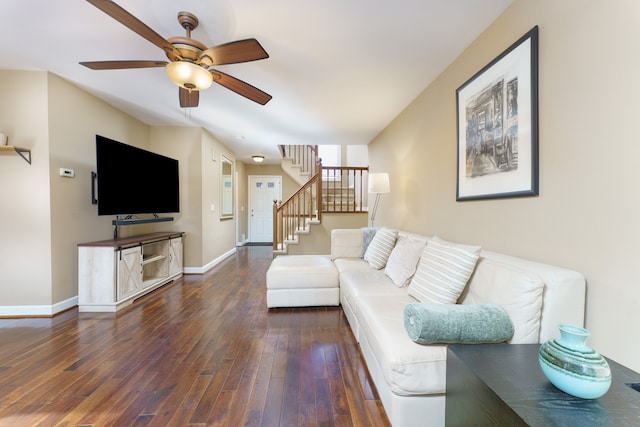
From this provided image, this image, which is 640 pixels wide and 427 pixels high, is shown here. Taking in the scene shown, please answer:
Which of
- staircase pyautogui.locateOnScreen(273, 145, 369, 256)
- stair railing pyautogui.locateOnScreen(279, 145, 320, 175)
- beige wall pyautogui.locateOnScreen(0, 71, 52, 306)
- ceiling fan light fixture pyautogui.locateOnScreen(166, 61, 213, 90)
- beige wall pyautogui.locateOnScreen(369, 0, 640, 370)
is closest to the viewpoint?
beige wall pyautogui.locateOnScreen(369, 0, 640, 370)

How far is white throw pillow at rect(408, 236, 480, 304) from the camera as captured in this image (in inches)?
65.9

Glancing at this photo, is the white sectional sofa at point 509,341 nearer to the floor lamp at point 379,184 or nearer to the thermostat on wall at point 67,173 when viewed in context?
the floor lamp at point 379,184

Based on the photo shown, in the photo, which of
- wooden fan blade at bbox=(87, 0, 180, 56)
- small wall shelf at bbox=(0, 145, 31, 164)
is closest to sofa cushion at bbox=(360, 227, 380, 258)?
wooden fan blade at bbox=(87, 0, 180, 56)

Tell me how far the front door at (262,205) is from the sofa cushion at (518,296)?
7.27 m

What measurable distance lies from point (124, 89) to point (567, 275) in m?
4.34

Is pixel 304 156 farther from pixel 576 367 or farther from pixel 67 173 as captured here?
pixel 576 367

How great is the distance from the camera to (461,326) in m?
1.27

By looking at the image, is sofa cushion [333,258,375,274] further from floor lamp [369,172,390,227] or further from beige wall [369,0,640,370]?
beige wall [369,0,640,370]

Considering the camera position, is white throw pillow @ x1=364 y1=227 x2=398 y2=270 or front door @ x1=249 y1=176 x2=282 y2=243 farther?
front door @ x1=249 y1=176 x2=282 y2=243

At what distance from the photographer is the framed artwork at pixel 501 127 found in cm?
158

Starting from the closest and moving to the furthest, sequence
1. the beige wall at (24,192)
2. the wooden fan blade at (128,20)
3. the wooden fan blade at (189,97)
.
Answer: the wooden fan blade at (128,20), the wooden fan blade at (189,97), the beige wall at (24,192)

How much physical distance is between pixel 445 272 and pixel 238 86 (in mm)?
2210

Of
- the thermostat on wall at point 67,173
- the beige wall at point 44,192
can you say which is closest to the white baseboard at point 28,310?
the beige wall at point 44,192

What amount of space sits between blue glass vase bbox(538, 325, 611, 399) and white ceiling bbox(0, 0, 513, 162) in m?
1.99
